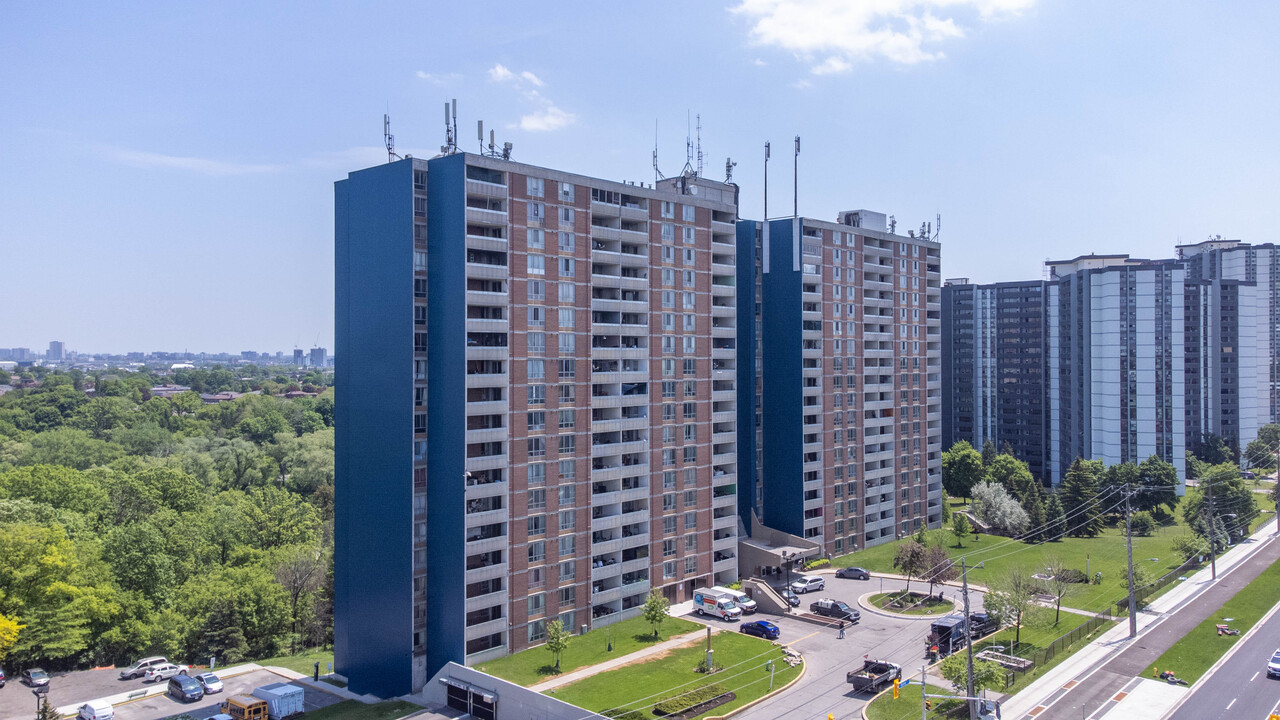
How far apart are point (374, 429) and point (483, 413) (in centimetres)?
928

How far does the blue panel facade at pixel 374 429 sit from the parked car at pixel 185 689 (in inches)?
426

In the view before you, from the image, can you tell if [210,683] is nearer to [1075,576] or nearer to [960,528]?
[1075,576]

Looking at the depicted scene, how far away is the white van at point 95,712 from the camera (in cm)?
5991

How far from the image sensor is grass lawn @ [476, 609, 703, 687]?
62062 mm

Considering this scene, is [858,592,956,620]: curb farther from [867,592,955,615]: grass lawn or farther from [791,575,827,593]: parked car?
[791,575,827,593]: parked car

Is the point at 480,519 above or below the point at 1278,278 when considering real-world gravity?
below

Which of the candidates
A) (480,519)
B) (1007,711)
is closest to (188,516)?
(480,519)

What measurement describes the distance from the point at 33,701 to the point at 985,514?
107m

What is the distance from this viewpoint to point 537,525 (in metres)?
68.6

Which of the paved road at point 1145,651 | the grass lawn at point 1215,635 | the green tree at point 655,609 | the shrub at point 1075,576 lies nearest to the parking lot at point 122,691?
the green tree at point 655,609

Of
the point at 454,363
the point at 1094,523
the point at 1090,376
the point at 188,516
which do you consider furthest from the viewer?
the point at 1090,376

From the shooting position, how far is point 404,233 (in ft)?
211

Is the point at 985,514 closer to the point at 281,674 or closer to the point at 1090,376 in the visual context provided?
the point at 1090,376

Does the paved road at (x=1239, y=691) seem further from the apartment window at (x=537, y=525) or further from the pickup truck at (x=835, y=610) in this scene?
the apartment window at (x=537, y=525)
